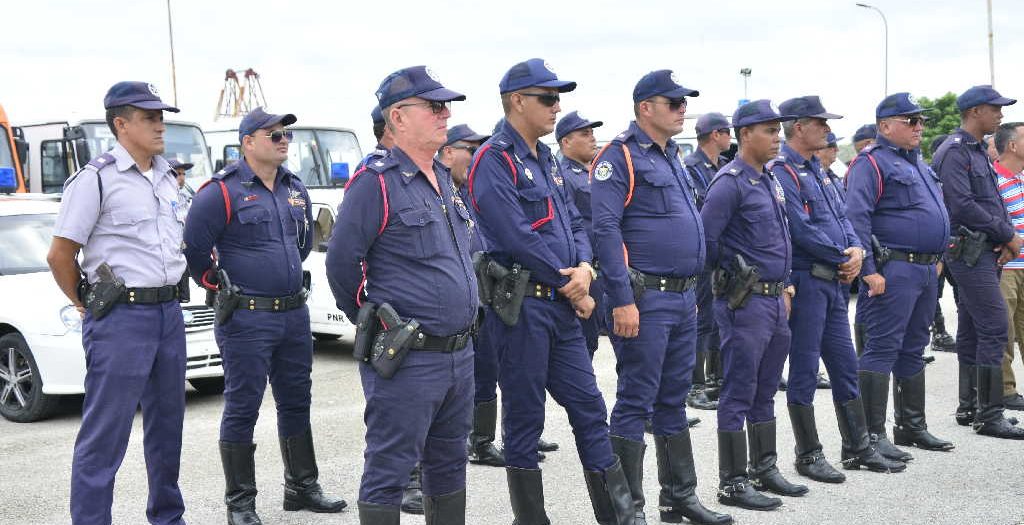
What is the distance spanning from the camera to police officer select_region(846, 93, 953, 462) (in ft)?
21.4

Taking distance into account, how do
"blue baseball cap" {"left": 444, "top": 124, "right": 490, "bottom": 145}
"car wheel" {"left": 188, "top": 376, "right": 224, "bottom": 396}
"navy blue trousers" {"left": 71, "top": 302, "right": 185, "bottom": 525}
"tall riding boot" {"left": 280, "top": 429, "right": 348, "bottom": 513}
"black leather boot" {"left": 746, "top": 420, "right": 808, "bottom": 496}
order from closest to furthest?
"navy blue trousers" {"left": 71, "top": 302, "right": 185, "bottom": 525} < "tall riding boot" {"left": 280, "top": 429, "right": 348, "bottom": 513} < "black leather boot" {"left": 746, "top": 420, "right": 808, "bottom": 496} < "blue baseball cap" {"left": 444, "top": 124, "right": 490, "bottom": 145} < "car wheel" {"left": 188, "top": 376, "right": 224, "bottom": 396}

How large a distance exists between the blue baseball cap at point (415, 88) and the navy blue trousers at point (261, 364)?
1.81 meters

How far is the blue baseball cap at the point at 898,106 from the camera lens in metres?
6.70

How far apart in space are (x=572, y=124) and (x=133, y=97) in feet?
13.7

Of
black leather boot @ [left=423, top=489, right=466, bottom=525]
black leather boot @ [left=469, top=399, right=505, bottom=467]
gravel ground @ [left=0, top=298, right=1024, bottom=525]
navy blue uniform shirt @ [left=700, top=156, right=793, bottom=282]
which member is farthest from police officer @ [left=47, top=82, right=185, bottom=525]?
navy blue uniform shirt @ [left=700, top=156, right=793, bottom=282]

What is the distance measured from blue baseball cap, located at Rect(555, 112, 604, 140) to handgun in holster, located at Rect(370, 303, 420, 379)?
4712mm

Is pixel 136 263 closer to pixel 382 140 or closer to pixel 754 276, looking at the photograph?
pixel 382 140

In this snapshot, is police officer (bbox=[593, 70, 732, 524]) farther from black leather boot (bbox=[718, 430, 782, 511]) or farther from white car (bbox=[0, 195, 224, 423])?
white car (bbox=[0, 195, 224, 423])

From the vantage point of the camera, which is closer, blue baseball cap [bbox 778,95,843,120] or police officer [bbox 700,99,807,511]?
police officer [bbox 700,99,807,511]

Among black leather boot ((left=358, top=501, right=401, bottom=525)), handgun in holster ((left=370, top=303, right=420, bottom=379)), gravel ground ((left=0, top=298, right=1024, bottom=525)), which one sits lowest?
gravel ground ((left=0, top=298, right=1024, bottom=525))

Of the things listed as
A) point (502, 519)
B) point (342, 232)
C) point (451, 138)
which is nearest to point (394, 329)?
point (342, 232)

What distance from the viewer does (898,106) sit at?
22.1 ft

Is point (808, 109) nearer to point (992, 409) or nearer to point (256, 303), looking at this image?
point (992, 409)

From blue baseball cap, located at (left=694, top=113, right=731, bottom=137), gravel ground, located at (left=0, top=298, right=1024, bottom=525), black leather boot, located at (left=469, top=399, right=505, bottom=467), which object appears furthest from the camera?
blue baseball cap, located at (left=694, top=113, right=731, bottom=137)
